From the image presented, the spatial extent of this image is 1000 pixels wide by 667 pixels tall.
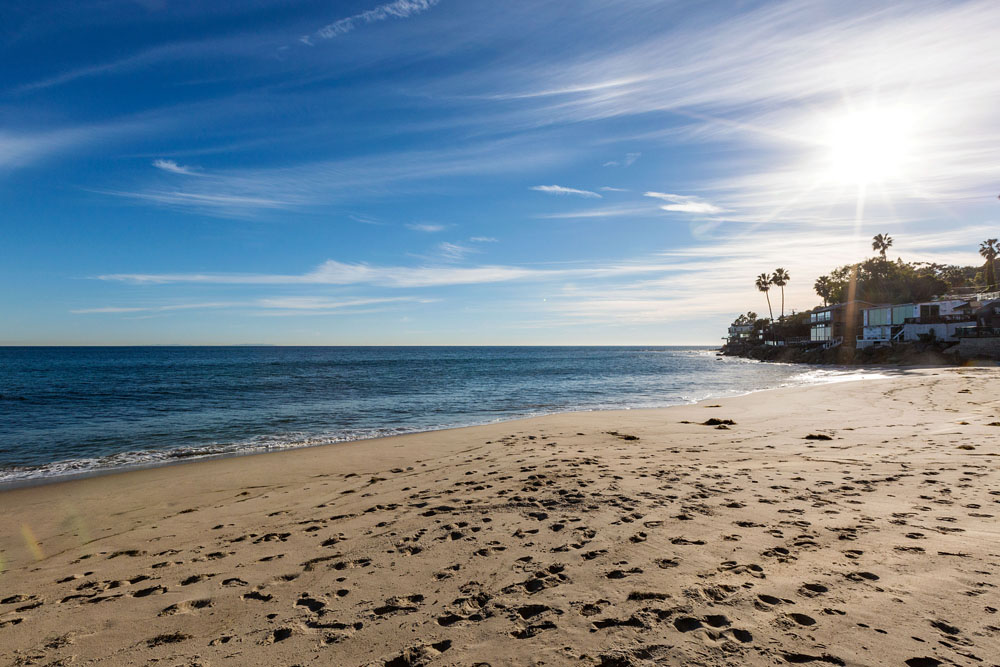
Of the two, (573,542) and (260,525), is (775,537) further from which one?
(260,525)

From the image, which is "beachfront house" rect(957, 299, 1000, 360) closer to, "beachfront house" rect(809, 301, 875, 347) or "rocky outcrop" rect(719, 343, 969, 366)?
"rocky outcrop" rect(719, 343, 969, 366)

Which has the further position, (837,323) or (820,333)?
(820,333)

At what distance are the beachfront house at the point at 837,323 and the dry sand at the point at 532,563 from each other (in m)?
74.7

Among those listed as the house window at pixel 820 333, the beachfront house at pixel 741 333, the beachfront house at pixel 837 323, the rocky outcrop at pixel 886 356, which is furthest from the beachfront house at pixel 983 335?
the beachfront house at pixel 741 333

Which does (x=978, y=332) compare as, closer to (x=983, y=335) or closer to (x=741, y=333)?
(x=983, y=335)

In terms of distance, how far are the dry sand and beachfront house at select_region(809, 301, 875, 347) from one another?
2941 inches

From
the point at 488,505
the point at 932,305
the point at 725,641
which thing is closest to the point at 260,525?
the point at 488,505

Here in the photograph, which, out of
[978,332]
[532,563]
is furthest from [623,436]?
[978,332]

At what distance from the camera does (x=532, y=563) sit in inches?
204

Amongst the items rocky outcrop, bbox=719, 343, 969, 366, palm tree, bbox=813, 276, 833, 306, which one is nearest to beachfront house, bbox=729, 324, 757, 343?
palm tree, bbox=813, 276, 833, 306

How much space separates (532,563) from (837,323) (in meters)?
88.8

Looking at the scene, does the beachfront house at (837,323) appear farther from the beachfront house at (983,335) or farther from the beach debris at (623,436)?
the beach debris at (623,436)

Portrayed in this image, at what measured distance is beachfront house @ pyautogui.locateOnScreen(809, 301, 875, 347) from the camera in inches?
2840

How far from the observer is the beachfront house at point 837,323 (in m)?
72.1
